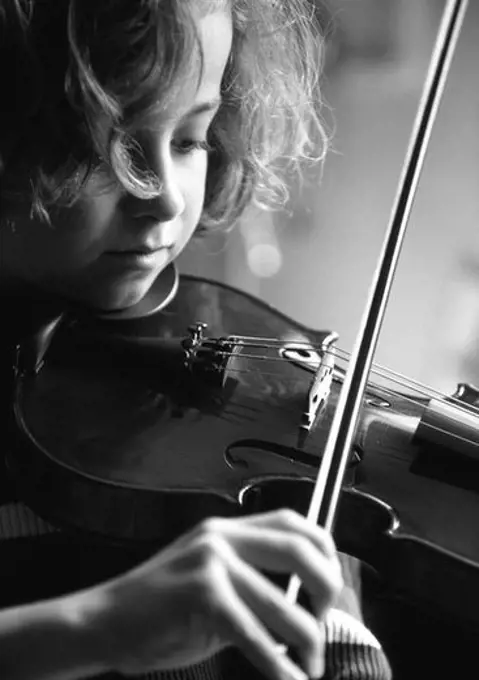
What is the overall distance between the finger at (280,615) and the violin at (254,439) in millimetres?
81

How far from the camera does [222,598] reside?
14.7 inches

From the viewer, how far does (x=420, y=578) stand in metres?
0.52

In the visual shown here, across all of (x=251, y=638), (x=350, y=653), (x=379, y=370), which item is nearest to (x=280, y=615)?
(x=251, y=638)

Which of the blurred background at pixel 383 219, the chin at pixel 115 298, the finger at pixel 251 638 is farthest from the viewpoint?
the blurred background at pixel 383 219

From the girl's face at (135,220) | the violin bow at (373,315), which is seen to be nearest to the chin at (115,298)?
the girl's face at (135,220)

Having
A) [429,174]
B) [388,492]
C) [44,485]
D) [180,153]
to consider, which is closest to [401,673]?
[388,492]

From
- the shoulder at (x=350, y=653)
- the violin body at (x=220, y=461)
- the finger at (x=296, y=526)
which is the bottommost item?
the shoulder at (x=350, y=653)

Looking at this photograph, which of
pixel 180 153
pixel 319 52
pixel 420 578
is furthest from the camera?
pixel 319 52

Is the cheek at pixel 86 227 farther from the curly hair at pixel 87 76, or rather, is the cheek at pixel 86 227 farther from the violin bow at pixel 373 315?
the violin bow at pixel 373 315

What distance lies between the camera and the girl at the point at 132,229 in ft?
1.28

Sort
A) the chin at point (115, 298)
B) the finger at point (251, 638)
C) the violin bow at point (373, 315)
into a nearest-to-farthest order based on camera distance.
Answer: the finger at point (251, 638), the violin bow at point (373, 315), the chin at point (115, 298)

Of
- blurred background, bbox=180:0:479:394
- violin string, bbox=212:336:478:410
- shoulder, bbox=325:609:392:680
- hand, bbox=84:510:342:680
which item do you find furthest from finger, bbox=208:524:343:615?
blurred background, bbox=180:0:479:394

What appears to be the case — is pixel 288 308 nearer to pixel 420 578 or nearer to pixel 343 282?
pixel 343 282

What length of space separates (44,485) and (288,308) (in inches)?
26.2
